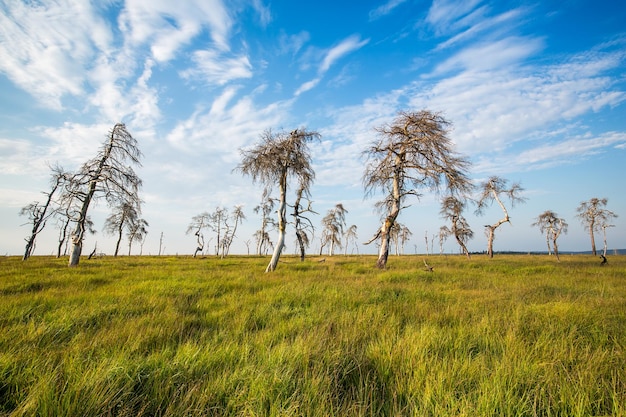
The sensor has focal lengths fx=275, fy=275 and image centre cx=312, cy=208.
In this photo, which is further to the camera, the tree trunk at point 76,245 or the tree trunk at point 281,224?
the tree trunk at point 76,245

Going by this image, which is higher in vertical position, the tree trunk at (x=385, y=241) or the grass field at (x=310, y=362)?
the tree trunk at (x=385, y=241)

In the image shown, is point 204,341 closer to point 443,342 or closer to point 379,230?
point 443,342

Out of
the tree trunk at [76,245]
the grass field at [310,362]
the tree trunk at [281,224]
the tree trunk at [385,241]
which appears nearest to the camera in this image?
the grass field at [310,362]

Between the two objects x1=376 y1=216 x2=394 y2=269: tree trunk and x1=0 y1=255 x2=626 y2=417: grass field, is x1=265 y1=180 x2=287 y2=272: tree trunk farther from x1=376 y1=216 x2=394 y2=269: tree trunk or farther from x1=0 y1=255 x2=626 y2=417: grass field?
x1=0 y1=255 x2=626 y2=417: grass field

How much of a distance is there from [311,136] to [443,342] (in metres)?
13.3

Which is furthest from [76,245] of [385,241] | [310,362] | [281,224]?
[310,362]

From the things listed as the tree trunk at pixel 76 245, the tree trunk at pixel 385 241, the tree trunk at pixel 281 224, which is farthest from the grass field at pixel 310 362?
the tree trunk at pixel 76 245

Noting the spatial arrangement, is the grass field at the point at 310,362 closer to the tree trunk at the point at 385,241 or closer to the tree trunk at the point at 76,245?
the tree trunk at the point at 385,241

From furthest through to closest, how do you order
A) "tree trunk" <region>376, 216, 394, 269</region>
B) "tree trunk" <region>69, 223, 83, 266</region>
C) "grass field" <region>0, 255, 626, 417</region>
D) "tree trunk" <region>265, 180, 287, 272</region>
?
"tree trunk" <region>69, 223, 83, 266</region> → "tree trunk" <region>376, 216, 394, 269</region> → "tree trunk" <region>265, 180, 287, 272</region> → "grass field" <region>0, 255, 626, 417</region>

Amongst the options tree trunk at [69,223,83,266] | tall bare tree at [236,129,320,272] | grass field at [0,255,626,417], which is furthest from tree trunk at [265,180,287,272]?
tree trunk at [69,223,83,266]

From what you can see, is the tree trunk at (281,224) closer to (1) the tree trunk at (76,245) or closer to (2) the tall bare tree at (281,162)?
(2) the tall bare tree at (281,162)

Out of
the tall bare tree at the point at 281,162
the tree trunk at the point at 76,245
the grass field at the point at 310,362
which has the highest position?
the tall bare tree at the point at 281,162

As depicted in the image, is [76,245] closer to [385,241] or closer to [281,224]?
[281,224]

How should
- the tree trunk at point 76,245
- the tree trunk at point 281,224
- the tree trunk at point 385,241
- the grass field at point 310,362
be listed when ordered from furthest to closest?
the tree trunk at point 76,245, the tree trunk at point 385,241, the tree trunk at point 281,224, the grass field at point 310,362
